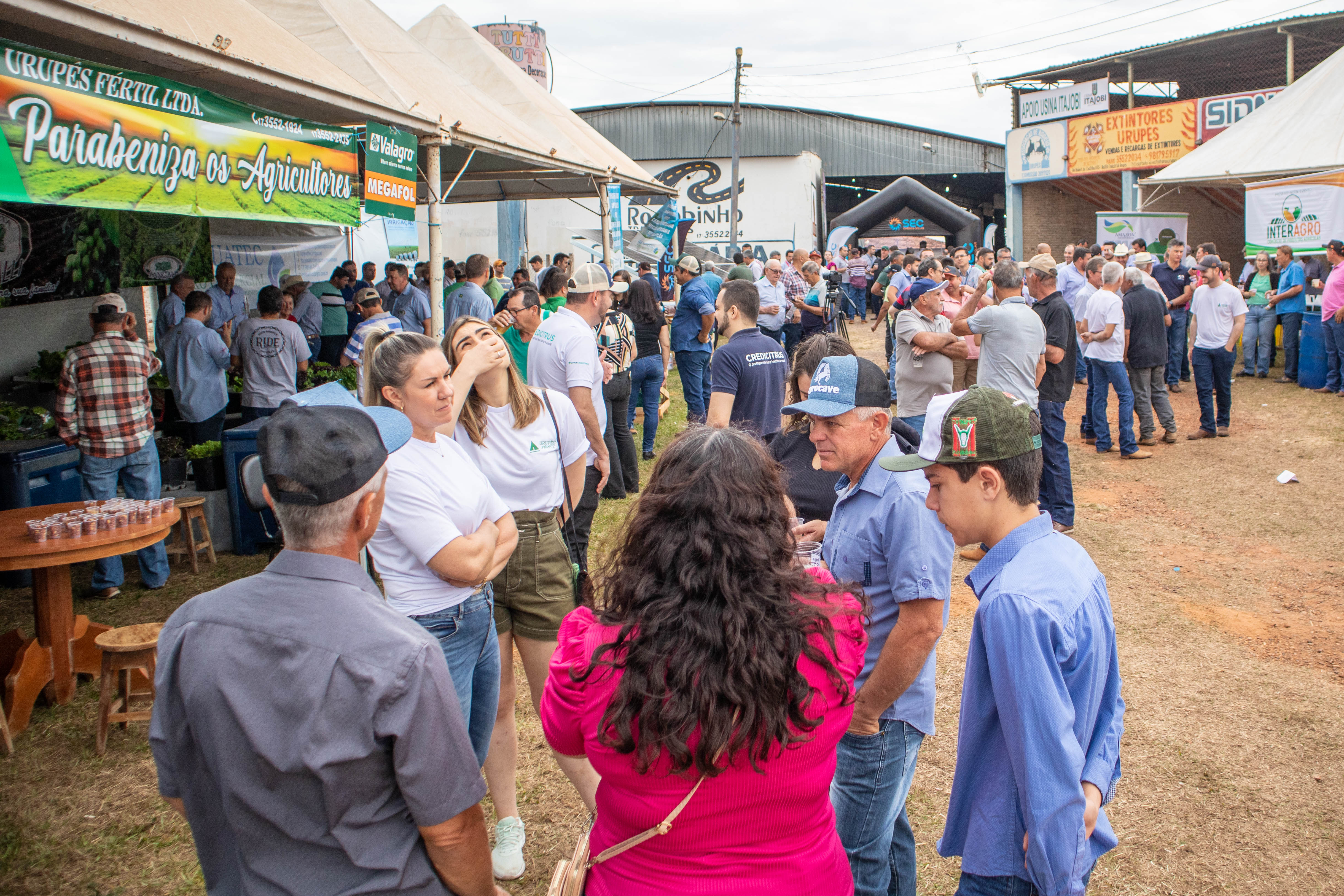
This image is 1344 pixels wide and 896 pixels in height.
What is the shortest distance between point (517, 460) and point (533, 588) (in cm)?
48

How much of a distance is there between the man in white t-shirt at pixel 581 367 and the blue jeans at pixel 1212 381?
7.48m

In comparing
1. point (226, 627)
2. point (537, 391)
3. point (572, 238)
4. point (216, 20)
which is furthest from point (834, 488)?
point (572, 238)

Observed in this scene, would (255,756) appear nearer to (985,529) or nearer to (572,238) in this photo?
(985,529)

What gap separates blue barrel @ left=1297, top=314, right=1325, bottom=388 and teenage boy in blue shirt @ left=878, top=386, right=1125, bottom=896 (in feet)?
42.2

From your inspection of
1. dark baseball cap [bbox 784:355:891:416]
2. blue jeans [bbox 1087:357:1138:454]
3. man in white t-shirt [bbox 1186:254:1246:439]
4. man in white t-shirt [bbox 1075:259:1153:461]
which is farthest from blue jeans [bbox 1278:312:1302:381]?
dark baseball cap [bbox 784:355:891:416]

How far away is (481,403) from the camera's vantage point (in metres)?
3.32

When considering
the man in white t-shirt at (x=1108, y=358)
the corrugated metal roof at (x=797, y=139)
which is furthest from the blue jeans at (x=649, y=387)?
the corrugated metal roof at (x=797, y=139)

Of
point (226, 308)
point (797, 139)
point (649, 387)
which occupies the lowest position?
point (649, 387)

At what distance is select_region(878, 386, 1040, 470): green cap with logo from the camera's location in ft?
5.96

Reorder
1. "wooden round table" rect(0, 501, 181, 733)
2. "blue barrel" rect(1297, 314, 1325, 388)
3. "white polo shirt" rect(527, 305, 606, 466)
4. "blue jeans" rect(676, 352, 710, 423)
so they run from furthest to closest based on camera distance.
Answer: "blue barrel" rect(1297, 314, 1325, 388)
"blue jeans" rect(676, 352, 710, 423)
"white polo shirt" rect(527, 305, 606, 466)
"wooden round table" rect(0, 501, 181, 733)

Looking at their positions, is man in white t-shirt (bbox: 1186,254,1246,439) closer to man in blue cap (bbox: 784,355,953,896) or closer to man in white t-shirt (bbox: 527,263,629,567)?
man in white t-shirt (bbox: 527,263,629,567)

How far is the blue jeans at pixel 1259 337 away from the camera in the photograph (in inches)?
514

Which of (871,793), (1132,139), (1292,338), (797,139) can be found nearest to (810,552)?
(871,793)

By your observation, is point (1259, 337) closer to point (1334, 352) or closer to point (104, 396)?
point (1334, 352)
